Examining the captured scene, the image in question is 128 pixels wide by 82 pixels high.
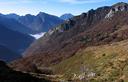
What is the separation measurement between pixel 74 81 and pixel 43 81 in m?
6.09

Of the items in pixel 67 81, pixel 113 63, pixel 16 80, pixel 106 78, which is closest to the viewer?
pixel 16 80

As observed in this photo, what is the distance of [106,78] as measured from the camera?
49.8 metres

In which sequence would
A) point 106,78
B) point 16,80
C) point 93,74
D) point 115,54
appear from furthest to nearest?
point 115,54
point 93,74
point 106,78
point 16,80

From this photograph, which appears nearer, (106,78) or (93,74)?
(106,78)

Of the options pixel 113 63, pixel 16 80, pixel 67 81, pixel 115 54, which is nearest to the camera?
→ pixel 16 80

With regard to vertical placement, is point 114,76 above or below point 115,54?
below

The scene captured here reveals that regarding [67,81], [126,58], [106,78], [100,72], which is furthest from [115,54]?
[67,81]

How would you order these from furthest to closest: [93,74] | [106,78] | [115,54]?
[115,54]
[93,74]
[106,78]

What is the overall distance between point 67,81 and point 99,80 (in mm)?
5333

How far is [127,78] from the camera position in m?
48.0

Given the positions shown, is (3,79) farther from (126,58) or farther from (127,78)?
(126,58)

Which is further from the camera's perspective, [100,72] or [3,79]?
[100,72]

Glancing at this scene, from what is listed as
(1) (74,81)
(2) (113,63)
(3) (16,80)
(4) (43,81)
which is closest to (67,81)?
(1) (74,81)

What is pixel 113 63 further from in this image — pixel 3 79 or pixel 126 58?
pixel 3 79
